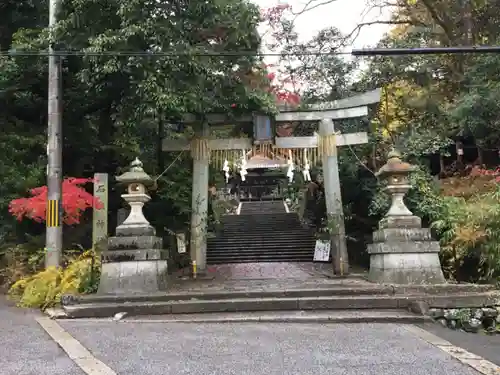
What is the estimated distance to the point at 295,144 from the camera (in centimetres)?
1391

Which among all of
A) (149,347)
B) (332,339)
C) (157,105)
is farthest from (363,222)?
(149,347)

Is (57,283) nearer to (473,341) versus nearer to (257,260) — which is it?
(473,341)

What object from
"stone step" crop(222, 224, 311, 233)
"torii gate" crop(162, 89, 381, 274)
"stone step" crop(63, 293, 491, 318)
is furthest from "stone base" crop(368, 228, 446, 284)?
"stone step" crop(222, 224, 311, 233)

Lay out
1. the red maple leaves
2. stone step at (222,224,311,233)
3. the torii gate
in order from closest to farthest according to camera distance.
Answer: the red maple leaves, the torii gate, stone step at (222,224,311,233)

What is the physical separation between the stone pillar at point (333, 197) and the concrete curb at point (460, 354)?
5291 millimetres

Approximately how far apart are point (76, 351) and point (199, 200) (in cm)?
780

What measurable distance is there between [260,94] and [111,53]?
4.33 meters

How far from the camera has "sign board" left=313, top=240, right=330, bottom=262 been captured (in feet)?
54.0

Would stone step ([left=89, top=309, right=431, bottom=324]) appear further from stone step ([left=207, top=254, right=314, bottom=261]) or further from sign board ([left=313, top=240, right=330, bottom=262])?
stone step ([left=207, top=254, right=314, bottom=261])

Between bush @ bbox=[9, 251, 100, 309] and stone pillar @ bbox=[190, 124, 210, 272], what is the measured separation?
327 centimetres

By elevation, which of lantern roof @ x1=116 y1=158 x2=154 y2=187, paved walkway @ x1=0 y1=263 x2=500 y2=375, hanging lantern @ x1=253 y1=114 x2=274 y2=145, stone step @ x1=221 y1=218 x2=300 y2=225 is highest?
hanging lantern @ x1=253 y1=114 x2=274 y2=145

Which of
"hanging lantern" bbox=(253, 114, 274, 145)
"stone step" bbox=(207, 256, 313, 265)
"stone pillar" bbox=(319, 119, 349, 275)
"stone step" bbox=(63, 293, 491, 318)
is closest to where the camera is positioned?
"stone step" bbox=(63, 293, 491, 318)

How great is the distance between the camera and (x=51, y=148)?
11188mm

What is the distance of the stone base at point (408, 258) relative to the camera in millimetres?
10344
